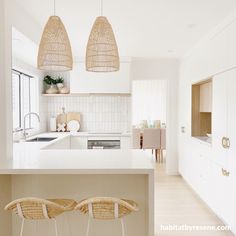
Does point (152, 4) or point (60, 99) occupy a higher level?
point (152, 4)

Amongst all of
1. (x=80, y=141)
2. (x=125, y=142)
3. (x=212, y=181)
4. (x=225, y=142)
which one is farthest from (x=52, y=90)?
(x=225, y=142)

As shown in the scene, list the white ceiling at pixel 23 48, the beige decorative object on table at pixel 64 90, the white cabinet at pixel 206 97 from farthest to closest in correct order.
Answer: the beige decorative object on table at pixel 64 90 → the white cabinet at pixel 206 97 → the white ceiling at pixel 23 48

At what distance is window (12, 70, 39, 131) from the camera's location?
4867 mm

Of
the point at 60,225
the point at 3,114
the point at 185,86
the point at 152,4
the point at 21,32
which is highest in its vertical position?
the point at 152,4

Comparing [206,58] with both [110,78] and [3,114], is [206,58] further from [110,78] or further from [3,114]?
[3,114]

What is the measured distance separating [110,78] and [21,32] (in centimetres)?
262

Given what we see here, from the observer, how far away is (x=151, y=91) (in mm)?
9211

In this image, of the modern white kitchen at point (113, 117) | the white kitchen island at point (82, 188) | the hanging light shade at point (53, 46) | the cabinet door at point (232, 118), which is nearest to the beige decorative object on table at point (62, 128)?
the modern white kitchen at point (113, 117)

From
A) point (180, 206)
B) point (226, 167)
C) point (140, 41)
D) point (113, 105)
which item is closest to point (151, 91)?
point (113, 105)

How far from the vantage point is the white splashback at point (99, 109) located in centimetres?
593

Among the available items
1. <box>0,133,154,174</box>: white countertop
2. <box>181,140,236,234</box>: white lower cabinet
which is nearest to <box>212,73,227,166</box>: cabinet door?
<box>181,140,236,234</box>: white lower cabinet

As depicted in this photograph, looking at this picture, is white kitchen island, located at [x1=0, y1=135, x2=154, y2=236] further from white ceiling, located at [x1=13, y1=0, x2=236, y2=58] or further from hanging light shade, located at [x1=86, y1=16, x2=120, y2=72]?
white ceiling, located at [x1=13, y1=0, x2=236, y2=58]

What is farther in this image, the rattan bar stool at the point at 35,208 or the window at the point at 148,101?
the window at the point at 148,101

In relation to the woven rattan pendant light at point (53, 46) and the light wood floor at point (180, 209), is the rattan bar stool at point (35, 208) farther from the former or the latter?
the light wood floor at point (180, 209)
